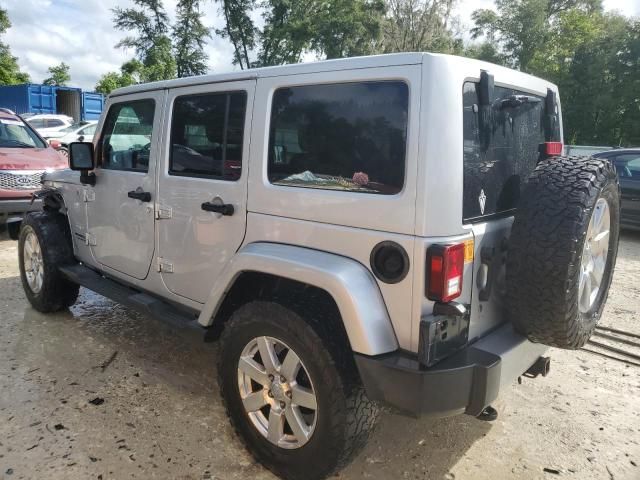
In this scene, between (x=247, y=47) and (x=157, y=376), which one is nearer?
(x=157, y=376)

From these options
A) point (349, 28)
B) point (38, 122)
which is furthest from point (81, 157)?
point (349, 28)

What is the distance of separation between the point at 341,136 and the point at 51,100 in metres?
24.0

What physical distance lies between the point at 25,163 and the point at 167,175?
5.34 m

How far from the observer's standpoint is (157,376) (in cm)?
340

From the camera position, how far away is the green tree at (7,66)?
32938mm

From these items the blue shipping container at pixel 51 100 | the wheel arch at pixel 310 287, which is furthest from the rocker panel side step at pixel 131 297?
the blue shipping container at pixel 51 100

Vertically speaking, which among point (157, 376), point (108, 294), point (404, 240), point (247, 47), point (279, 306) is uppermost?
point (247, 47)

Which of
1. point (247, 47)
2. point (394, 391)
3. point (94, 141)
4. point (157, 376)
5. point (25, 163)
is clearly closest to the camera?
point (394, 391)

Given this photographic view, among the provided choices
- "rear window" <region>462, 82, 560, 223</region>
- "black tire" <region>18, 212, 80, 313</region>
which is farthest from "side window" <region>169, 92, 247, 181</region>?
"black tire" <region>18, 212, 80, 313</region>

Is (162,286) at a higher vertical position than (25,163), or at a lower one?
lower

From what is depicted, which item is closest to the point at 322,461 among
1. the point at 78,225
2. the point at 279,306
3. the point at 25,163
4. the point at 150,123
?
the point at 279,306

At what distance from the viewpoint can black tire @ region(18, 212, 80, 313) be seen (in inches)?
162

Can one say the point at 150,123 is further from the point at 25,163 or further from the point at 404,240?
the point at 25,163

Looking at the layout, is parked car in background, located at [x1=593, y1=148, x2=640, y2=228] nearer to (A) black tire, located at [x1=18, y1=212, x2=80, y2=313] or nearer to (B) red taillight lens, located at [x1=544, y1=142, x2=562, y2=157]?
(B) red taillight lens, located at [x1=544, y1=142, x2=562, y2=157]
